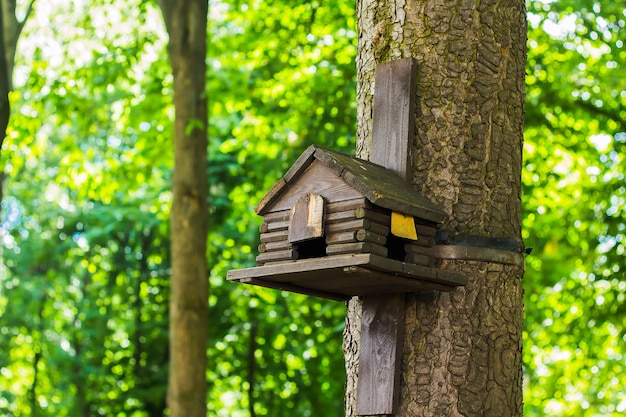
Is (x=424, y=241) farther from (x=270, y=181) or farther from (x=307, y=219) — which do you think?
(x=270, y=181)

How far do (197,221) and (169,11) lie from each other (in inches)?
80.4

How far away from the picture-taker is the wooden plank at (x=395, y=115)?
285cm

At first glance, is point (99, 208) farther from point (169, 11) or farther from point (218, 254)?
point (169, 11)

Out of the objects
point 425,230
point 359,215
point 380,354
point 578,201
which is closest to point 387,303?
point 380,354

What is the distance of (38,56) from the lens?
9.43m

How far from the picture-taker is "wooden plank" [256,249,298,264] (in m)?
2.74

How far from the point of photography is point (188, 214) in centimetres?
752

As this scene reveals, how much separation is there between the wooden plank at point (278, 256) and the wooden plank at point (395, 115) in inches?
16.9

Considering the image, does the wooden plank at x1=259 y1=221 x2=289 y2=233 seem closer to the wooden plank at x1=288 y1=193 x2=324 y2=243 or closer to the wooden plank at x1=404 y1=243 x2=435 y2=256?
the wooden plank at x1=288 y1=193 x2=324 y2=243

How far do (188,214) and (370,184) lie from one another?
512 centimetres

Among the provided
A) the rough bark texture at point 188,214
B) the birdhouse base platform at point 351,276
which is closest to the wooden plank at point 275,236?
the birdhouse base platform at point 351,276

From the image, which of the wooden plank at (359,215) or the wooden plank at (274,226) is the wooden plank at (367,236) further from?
the wooden plank at (274,226)

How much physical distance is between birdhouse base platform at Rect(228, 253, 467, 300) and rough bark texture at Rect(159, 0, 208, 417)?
451 centimetres

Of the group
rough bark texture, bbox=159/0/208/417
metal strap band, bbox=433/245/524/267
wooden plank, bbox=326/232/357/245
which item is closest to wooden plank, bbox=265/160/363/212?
wooden plank, bbox=326/232/357/245
